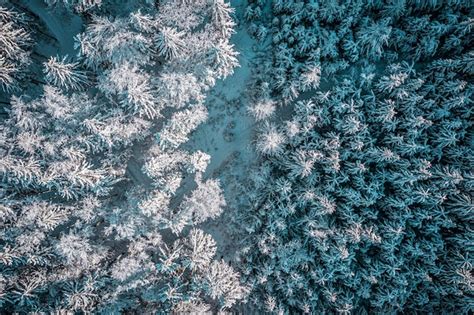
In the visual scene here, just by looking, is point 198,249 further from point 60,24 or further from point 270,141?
point 60,24

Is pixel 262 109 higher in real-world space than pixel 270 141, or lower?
higher

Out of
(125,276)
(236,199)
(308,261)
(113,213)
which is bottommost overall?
(308,261)

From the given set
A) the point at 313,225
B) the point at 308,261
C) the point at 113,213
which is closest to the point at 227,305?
the point at 308,261

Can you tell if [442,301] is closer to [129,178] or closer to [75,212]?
[129,178]

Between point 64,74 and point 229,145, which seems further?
point 229,145

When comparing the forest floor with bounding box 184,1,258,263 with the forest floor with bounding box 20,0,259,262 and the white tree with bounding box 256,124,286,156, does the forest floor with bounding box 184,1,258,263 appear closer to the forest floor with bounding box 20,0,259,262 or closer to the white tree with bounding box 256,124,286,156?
the forest floor with bounding box 20,0,259,262

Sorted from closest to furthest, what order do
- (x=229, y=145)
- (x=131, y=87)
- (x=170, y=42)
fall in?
(x=170, y=42)
(x=131, y=87)
(x=229, y=145)

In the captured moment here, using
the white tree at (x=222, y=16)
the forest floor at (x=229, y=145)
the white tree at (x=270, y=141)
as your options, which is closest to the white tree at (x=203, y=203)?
the forest floor at (x=229, y=145)

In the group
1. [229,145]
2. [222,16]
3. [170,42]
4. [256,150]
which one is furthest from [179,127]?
[222,16]

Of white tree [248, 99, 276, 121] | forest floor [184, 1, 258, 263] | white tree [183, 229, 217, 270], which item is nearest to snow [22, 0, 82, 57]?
forest floor [184, 1, 258, 263]
